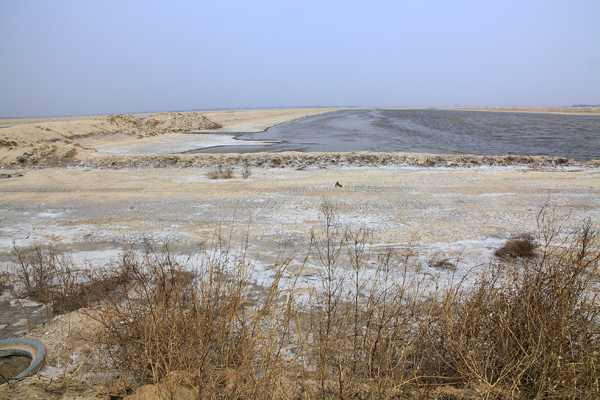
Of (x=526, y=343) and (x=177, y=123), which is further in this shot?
(x=177, y=123)

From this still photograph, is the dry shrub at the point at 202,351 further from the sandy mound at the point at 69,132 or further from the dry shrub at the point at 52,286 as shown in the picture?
the sandy mound at the point at 69,132

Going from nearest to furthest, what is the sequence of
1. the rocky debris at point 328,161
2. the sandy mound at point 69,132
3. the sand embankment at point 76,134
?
the rocky debris at point 328,161 → the sand embankment at point 76,134 → the sandy mound at point 69,132

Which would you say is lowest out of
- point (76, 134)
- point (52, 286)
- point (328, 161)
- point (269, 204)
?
point (52, 286)

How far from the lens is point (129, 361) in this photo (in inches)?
119

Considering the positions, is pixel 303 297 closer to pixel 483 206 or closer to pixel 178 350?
pixel 178 350

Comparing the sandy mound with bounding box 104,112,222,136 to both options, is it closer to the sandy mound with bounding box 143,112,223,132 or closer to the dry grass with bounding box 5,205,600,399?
the sandy mound with bounding box 143,112,223,132

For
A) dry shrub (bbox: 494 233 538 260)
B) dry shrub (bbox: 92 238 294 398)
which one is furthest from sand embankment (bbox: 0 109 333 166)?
dry shrub (bbox: 494 233 538 260)

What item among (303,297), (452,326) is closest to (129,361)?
(303,297)

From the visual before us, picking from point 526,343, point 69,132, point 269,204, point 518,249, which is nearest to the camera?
point 526,343

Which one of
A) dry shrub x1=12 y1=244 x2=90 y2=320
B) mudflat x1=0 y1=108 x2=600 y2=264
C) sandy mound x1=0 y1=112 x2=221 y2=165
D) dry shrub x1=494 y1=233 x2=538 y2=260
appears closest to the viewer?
dry shrub x1=12 y1=244 x2=90 y2=320

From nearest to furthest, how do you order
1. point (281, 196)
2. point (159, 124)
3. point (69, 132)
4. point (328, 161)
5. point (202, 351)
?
point (202, 351), point (281, 196), point (328, 161), point (69, 132), point (159, 124)

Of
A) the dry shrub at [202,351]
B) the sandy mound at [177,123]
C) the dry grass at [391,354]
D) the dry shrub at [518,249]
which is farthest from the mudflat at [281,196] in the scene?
the sandy mound at [177,123]

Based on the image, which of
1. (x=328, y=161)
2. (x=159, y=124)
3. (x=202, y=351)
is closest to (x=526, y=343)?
(x=202, y=351)

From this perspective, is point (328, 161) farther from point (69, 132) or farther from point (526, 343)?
point (69, 132)
